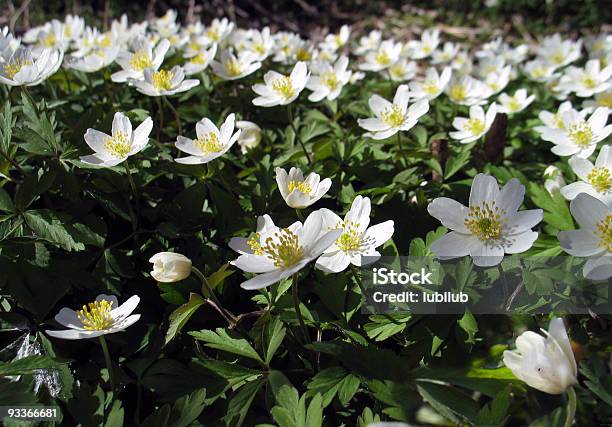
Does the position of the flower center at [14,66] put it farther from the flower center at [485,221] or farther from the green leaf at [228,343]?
the flower center at [485,221]

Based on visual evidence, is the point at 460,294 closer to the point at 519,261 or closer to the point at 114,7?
the point at 519,261

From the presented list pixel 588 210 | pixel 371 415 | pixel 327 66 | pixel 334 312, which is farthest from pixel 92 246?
pixel 588 210

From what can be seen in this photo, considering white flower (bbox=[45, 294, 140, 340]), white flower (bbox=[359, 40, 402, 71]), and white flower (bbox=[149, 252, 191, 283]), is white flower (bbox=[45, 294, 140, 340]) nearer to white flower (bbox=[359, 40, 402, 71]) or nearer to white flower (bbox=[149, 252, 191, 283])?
white flower (bbox=[149, 252, 191, 283])

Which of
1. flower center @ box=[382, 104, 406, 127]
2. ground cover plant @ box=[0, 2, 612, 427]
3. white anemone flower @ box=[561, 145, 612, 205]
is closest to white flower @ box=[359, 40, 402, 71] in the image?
ground cover plant @ box=[0, 2, 612, 427]

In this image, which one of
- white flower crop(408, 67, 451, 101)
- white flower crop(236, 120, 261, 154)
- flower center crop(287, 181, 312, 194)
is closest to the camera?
flower center crop(287, 181, 312, 194)

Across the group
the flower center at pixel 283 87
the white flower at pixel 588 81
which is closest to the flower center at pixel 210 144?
the flower center at pixel 283 87

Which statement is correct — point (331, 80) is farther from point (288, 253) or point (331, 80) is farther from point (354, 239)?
point (288, 253)
